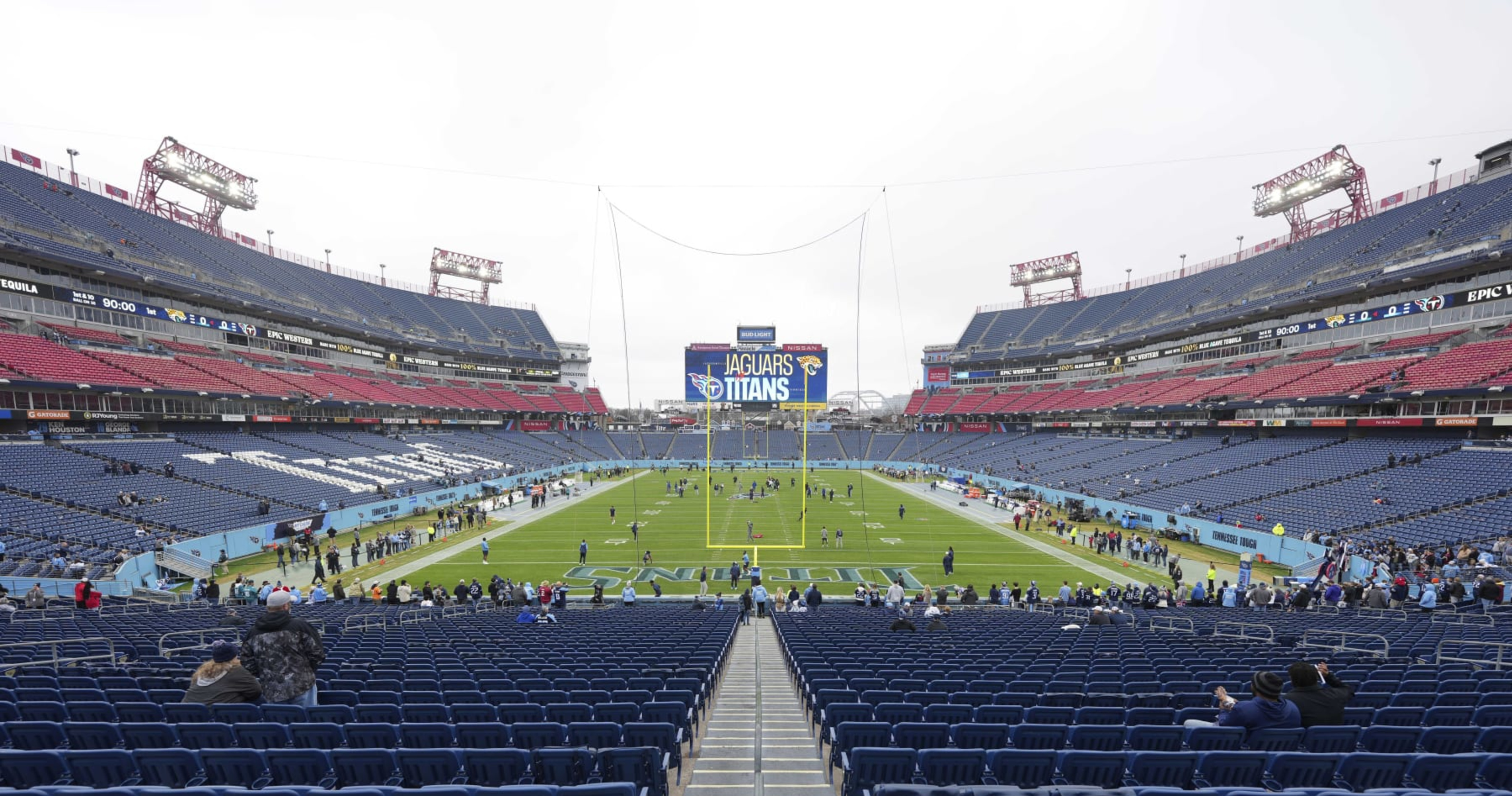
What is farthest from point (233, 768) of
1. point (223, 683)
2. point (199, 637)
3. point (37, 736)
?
point (199, 637)

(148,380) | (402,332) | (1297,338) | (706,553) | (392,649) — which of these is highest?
(402,332)

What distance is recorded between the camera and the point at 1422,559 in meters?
19.4

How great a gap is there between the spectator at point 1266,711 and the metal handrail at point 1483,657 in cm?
705

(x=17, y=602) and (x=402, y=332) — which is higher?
(x=402, y=332)

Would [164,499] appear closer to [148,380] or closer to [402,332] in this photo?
[148,380]

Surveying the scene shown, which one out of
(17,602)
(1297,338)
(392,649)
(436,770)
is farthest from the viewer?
(1297,338)

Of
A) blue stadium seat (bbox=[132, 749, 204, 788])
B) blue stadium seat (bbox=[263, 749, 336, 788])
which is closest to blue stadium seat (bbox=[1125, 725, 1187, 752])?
blue stadium seat (bbox=[263, 749, 336, 788])

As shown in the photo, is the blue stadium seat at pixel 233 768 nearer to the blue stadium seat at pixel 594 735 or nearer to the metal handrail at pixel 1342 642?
the blue stadium seat at pixel 594 735

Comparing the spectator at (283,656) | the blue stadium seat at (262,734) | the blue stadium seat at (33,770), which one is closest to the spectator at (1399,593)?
the blue stadium seat at (262,734)

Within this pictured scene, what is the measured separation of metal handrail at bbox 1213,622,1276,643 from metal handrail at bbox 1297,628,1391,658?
1.80 feet

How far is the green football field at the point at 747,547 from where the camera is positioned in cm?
2328

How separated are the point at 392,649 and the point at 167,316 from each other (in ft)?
158

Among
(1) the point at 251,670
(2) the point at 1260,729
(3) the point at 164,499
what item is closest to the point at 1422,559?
(2) the point at 1260,729

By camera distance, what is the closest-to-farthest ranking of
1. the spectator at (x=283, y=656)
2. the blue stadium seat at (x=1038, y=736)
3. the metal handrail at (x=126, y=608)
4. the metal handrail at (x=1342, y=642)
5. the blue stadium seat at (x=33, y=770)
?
the blue stadium seat at (x=33, y=770)
the blue stadium seat at (x=1038, y=736)
the spectator at (x=283, y=656)
the metal handrail at (x=1342, y=642)
the metal handrail at (x=126, y=608)
